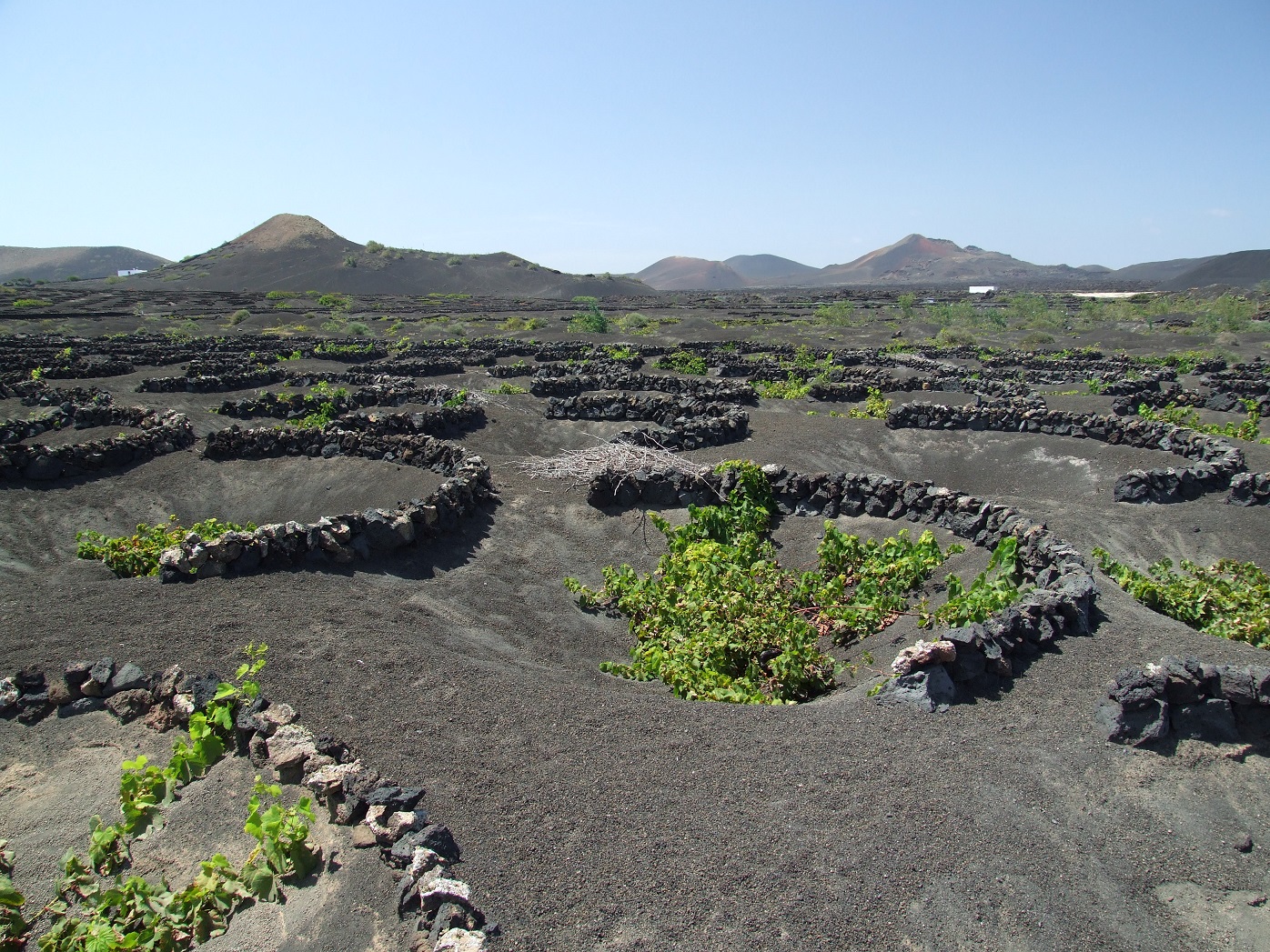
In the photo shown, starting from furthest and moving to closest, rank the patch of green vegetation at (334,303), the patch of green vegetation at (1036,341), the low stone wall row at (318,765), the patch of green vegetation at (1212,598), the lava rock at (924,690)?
the patch of green vegetation at (334,303)
the patch of green vegetation at (1036,341)
the patch of green vegetation at (1212,598)
the lava rock at (924,690)
the low stone wall row at (318,765)

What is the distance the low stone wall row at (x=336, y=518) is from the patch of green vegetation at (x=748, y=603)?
2.45 metres

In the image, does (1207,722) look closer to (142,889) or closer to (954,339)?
(142,889)

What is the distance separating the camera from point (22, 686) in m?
5.72

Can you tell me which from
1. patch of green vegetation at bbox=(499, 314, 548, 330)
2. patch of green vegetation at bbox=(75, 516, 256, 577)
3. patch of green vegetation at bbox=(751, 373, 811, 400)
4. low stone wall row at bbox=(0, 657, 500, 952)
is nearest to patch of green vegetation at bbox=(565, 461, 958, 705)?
low stone wall row at bbox=(0, 657, 500, 952)

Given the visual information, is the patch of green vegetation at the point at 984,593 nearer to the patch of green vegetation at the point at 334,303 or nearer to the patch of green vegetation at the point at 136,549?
the patch of green vegetation at the point at 136,549

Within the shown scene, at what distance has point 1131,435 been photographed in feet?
50.4

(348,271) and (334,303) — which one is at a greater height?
(348,271)

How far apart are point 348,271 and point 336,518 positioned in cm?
9402

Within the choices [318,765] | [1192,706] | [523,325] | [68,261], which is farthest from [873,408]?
[68,261]

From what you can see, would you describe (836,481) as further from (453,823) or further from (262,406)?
(262,406)

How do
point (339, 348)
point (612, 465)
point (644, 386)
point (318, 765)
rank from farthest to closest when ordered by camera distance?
point (339, 348), point (644, 386), point (612, 465), point (318, 765)

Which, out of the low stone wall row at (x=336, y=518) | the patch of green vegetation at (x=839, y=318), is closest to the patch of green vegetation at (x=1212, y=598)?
the low stone wall row at (x=336, y=518)

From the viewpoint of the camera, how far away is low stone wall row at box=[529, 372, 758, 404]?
67.6ft

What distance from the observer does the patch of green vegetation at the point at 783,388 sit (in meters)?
22.2
